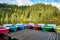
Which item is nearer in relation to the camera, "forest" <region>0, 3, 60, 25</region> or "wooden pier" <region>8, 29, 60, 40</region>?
"wooden pier" <region>8, 29, 60, 40</region>

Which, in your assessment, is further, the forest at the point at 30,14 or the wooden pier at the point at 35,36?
the forest at the point at 30,14

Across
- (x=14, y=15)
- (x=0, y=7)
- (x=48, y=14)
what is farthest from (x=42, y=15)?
(x=0, y=7)

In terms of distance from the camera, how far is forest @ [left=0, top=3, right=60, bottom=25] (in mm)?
13055

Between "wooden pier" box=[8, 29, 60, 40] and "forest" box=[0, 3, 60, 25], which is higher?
"forest" box=[0, 3, 60, 25]

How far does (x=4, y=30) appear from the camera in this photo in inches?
232

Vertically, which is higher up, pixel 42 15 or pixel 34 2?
pixel 34 2

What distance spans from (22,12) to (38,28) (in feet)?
21.2

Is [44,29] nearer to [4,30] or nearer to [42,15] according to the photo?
[4,30]

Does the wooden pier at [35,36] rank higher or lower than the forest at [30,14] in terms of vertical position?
lower

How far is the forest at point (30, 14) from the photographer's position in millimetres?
13055

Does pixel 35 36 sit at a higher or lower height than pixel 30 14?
lower

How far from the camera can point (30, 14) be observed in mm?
13742

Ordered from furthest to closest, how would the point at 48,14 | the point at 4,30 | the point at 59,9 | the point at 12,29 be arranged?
the point at 48,14 < the point at 59,9 < the point at 12,29 < the point at 4,30

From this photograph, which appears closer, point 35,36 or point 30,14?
point 35,36
